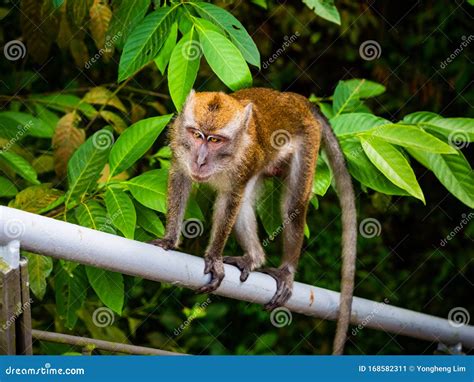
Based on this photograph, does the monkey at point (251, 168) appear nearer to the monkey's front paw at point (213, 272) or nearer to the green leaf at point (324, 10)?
the monkey's front paw at point (213, 272)

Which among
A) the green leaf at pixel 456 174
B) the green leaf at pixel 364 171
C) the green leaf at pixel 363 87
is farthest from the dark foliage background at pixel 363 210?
the green leaf at pixel 456 174

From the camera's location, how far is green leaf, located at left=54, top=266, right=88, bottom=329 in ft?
9.99

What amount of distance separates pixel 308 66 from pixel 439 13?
92cm

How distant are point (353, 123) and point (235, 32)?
31.1 inches

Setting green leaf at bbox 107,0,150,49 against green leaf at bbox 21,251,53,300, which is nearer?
green leaf at bbox 21,251,53,300

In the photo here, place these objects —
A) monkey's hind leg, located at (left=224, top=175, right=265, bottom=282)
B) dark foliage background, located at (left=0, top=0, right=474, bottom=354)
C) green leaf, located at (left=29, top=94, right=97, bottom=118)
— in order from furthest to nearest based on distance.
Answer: dark foliage background, located at (left=0, top=0, right=474, bottom=354) → green leaf, located at (left=29, top=94, right=97, bottom=118) → monkey's hind leg, located at (left=224, top=175, right=265, bottom=282)

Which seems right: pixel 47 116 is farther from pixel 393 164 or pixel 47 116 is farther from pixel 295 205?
pixel 393 164

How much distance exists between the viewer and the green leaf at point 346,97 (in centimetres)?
378

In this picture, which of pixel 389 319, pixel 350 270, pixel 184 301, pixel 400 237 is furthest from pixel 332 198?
pixel 389 319

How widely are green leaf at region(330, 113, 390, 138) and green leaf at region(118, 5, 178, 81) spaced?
3.01 feet

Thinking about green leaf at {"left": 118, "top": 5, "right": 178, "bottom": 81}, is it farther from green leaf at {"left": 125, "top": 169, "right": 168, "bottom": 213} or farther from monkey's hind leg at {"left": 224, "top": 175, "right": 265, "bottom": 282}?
monkey's hind leg at {"left": 224, "top": 175, "right": 265, "bottom": 282}

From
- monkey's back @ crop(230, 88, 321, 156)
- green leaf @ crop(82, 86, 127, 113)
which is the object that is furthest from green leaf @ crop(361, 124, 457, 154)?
green leaf @ crop(82, 86, 127, 113)

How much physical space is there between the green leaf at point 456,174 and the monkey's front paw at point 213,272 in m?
0.97

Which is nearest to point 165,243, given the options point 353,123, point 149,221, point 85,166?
point 149,221
